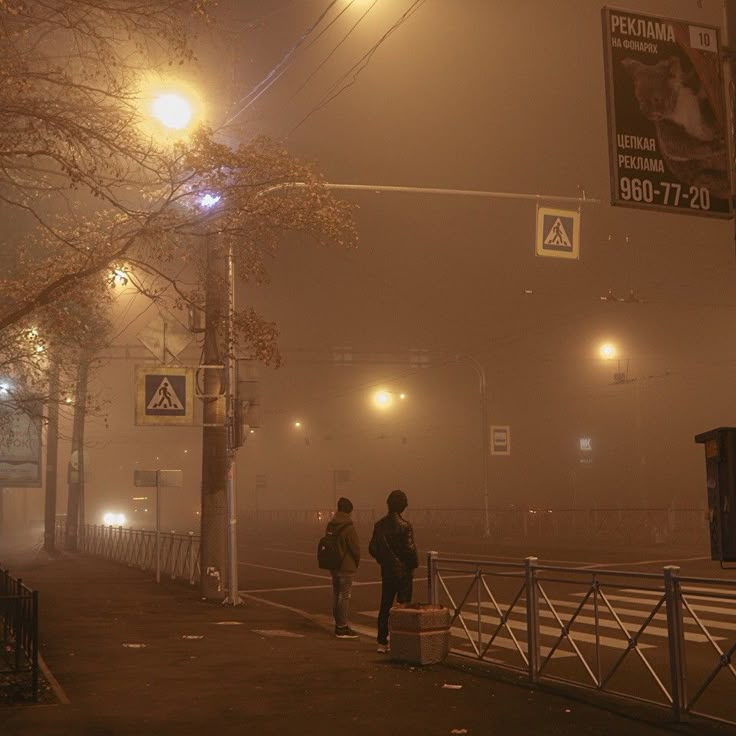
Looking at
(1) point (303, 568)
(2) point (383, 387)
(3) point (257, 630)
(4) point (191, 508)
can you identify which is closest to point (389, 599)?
(3) point (257, 630)

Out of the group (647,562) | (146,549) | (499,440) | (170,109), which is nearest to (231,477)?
(170,109)

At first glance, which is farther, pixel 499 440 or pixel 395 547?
pixel 499 440

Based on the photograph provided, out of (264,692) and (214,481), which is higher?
(214,481)

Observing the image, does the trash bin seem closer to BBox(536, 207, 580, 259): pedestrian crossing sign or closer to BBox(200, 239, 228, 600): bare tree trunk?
BBox(536, 207, 580, 259): pedestrian crossing sign

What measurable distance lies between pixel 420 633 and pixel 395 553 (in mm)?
1548

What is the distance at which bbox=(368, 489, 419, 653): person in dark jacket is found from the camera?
480 inches

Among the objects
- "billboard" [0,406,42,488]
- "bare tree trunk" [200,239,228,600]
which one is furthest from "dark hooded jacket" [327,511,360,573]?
"billboard" [0,406,42,488]

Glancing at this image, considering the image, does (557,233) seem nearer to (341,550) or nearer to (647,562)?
(341,550)

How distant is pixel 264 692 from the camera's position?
9586 mm

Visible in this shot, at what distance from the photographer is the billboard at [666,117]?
8375mm

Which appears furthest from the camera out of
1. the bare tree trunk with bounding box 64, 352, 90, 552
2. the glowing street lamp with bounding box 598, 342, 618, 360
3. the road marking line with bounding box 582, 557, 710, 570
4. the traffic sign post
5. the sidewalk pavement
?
the glowing street lamp with bounding box 598, 342, 618, 360

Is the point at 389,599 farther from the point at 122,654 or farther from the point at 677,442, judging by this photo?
the point at 677,442

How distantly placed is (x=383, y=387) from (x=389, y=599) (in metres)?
62.6

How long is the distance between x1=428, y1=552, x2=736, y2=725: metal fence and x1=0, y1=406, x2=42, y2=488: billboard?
14435 mm
